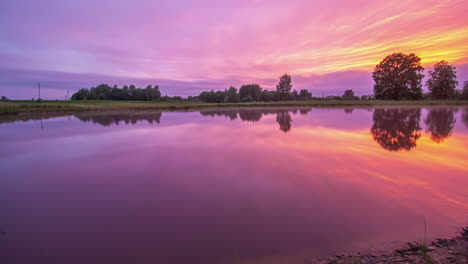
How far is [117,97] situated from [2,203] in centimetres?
8890

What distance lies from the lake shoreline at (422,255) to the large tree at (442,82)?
72894 mm

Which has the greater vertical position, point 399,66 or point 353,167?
point 399,66

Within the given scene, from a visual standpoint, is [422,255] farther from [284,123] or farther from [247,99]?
[247,99]

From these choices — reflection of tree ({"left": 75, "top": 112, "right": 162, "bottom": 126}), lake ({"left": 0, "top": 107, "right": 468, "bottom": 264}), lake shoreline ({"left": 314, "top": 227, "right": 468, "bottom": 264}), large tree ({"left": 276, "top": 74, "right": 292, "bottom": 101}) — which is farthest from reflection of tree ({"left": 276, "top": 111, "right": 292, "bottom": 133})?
large tree ({"left": 276, "top": 74, "right": 292, "bottom": 101})

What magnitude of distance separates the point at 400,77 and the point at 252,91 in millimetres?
52394

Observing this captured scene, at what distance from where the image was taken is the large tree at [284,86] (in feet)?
283

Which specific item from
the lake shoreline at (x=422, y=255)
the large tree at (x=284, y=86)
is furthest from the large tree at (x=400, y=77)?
the lake shoreline at (x=422, y=255)

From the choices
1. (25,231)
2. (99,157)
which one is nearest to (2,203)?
(25,231)

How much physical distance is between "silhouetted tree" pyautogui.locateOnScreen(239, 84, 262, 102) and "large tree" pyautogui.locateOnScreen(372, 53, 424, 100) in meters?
46.3

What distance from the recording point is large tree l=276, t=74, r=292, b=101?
283 feet

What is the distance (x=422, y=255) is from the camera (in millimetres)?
2672

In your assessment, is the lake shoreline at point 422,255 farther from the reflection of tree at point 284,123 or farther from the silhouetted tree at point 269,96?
the silhouetted tree at point 269,96

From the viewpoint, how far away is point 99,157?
8312 mm

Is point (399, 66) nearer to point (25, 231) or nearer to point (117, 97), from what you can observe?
point (25, 231)
